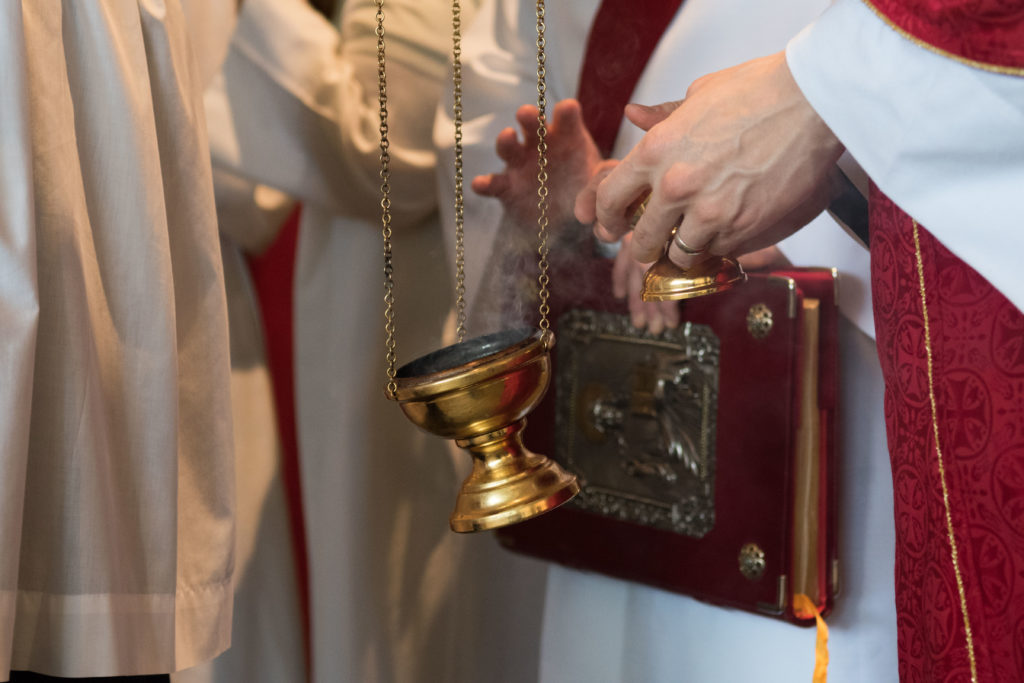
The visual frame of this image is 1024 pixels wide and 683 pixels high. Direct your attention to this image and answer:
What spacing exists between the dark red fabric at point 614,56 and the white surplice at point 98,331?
0.47 metres

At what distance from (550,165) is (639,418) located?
0.97 ft

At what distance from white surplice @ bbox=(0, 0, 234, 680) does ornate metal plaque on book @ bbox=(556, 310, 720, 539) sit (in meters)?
0.44

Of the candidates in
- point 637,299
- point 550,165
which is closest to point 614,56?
point 550,165

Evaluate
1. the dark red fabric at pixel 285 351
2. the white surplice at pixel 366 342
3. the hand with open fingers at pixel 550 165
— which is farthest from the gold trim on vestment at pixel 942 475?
the dark red fabric at pixel 285 351

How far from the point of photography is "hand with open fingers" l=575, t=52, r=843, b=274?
707 millimetres

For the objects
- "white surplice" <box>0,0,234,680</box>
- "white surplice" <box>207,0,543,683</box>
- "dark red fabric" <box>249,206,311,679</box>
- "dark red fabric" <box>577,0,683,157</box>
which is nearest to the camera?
"white surplice" <box>0,0,234,680</box>

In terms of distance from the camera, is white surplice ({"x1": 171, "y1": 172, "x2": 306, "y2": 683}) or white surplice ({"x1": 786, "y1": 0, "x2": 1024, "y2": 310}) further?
white surplice ({"x1": 171, "y1": 172, "x2": 306, "y2": 683})

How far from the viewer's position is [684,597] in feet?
3.81

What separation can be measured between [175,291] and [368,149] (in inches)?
24.2

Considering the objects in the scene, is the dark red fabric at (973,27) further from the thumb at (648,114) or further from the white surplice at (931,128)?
the thumb at (648,114)

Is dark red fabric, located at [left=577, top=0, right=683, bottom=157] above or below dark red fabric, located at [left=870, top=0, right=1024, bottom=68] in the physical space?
above

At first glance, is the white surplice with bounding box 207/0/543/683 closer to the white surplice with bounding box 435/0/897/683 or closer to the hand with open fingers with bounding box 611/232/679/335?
the white surplice with bounding box 435/0/897/683

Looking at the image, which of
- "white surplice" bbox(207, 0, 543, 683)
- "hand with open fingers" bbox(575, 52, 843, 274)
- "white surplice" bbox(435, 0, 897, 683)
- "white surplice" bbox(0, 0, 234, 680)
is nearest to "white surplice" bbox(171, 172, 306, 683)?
"white surplice" bbox(207, 0, 543, 683)

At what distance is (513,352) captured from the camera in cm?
72
